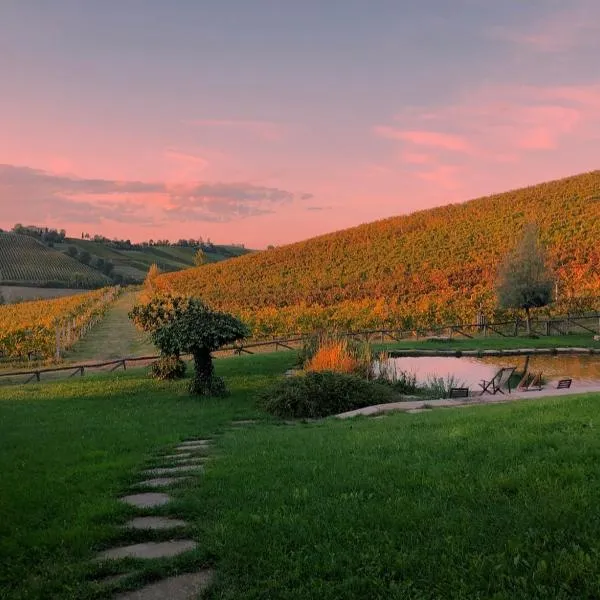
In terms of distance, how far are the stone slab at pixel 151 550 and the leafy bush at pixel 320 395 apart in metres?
7.92

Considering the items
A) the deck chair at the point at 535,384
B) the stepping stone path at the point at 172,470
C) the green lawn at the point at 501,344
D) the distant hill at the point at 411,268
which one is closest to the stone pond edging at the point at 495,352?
the green lawn at the point at 501,344

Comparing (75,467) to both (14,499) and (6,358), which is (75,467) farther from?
(6,358)

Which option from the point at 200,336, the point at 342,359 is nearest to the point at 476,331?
the point at 342,359

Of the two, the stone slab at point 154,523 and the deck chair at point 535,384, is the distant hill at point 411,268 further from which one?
the stone slab at point 154,523

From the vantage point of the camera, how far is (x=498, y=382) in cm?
1567

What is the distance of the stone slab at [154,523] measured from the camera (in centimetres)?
507

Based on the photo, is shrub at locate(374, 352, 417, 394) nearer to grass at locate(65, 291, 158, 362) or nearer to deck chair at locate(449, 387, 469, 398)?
deck chair at locate(449, 387, 469, 398)

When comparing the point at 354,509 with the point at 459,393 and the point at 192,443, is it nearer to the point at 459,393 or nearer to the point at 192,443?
the point at 192,443

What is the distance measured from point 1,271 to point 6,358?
81.0 metres

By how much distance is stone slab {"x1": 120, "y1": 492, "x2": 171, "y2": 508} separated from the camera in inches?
226

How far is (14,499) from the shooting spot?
598 cm

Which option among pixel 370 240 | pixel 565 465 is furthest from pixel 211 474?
pixel 370 240

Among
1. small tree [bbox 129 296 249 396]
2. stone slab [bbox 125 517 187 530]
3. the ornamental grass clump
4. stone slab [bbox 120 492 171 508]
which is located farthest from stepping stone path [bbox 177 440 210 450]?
the ornamental grass clump

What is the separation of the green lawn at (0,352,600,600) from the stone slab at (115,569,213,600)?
0.37 ft
